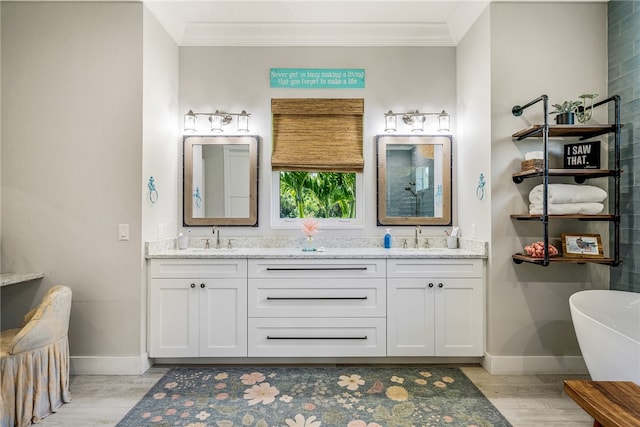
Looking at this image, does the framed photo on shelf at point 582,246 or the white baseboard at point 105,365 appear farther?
the white baseboard at point 105,365

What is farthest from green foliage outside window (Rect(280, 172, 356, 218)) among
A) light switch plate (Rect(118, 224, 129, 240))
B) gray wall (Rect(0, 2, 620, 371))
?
light switch plate (Rect(118, 224, 129, 240))

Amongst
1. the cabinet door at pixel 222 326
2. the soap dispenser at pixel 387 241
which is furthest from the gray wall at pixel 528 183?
the cabinet door at pixel 222 326

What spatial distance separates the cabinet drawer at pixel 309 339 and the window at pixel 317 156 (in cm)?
98

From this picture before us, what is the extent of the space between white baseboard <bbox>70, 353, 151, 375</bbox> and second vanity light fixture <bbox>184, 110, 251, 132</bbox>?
2.03m

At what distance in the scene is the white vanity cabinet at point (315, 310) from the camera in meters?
2.83

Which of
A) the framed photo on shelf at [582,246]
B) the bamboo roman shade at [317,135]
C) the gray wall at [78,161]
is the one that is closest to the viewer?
the framed photo on shelf at [582,246]

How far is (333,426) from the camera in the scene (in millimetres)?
2082

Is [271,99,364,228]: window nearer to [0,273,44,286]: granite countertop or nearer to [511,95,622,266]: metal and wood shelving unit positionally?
[511,95,622,266]: metal and wood shelving unit

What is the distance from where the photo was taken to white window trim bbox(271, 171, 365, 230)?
3.47 meters

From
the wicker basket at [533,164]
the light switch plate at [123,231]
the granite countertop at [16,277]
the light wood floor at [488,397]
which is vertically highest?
the wicker basket at [533,164]

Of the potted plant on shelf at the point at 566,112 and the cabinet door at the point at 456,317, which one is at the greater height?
the potted plant on shelf at the point at 566,112

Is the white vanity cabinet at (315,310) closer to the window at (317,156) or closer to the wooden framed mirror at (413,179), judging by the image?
the window at (317,156)

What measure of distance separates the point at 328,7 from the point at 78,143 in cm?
229

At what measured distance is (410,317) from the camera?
2.85 metres
